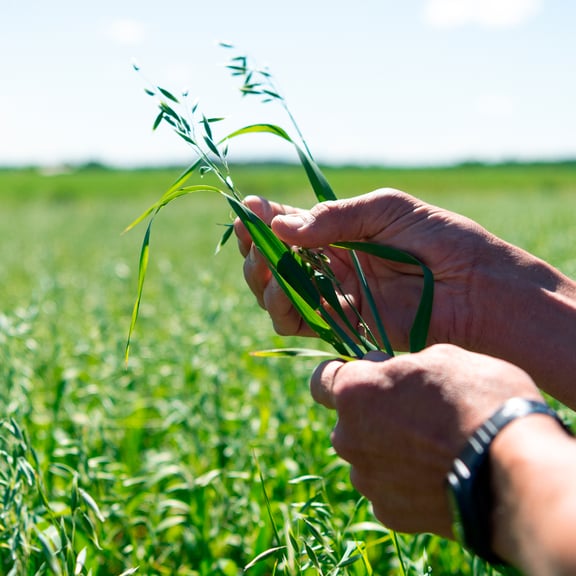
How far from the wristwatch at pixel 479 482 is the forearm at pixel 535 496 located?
1cm

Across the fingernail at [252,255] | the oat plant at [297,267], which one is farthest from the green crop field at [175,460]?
the fingernail at [252,255]

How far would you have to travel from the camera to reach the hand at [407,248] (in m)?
1.92

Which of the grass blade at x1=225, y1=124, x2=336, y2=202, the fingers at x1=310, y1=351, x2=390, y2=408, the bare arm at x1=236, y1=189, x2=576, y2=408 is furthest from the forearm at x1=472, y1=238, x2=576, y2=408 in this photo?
the fingers at x1=310, y1=351, x2=390, y2=408

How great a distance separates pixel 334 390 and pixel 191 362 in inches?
101

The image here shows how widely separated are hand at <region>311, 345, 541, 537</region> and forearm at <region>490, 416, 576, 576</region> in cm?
8

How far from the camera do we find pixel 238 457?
117 inches

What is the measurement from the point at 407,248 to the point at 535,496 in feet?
3.90

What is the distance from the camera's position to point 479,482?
3.61ft

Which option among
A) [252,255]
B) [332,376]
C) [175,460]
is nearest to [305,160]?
[252,255]

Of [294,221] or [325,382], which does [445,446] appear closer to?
[325,382]

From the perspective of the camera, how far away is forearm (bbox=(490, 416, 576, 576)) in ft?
2.96

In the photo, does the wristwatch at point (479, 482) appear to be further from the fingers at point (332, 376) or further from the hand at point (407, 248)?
the hand at point (407, 248)

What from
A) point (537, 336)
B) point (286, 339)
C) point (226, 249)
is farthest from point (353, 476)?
point (226, 249)

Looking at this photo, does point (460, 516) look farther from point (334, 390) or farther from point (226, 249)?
point (226, 249)
